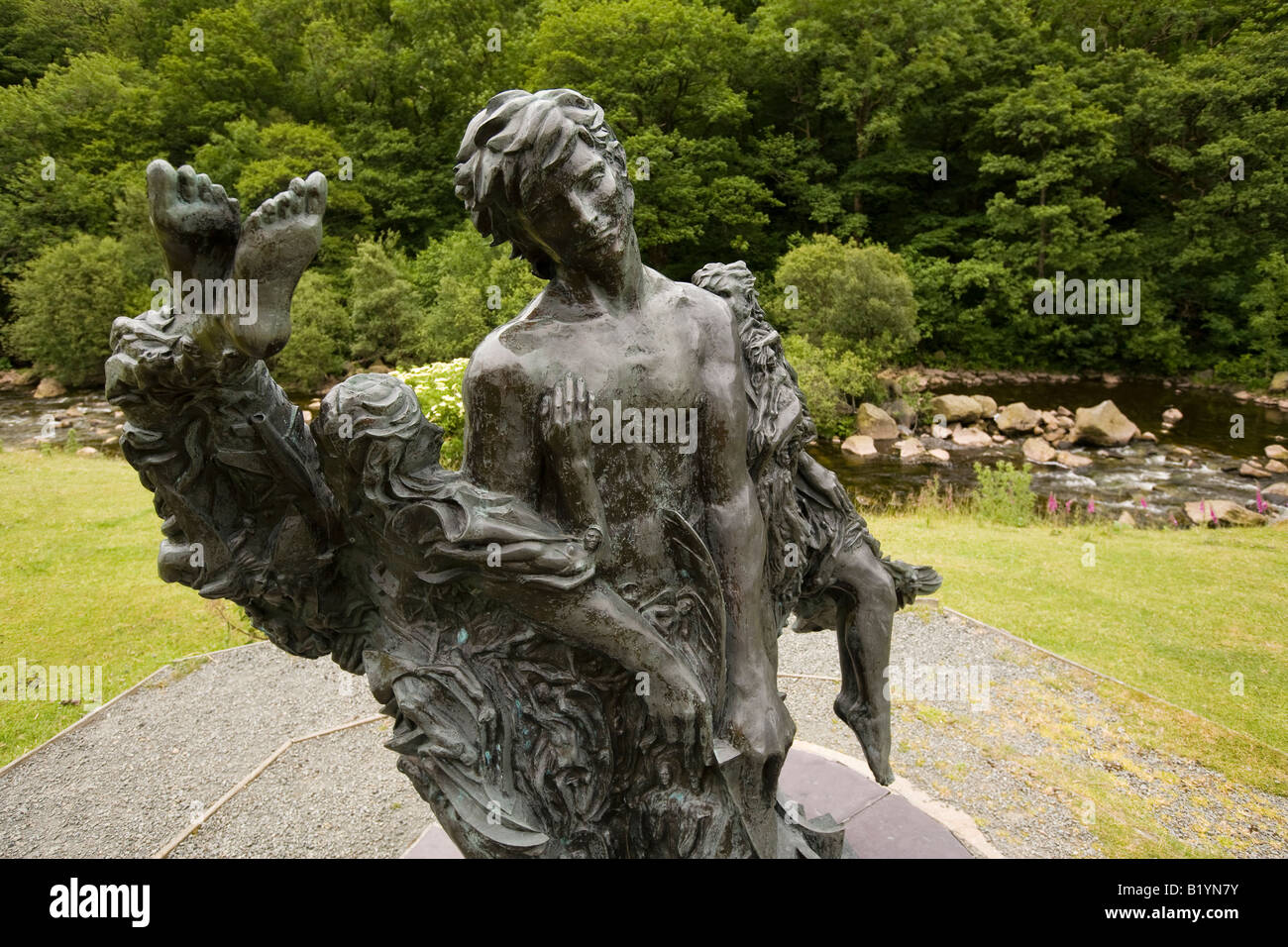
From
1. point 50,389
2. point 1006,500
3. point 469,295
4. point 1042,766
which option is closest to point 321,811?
point 1042,766

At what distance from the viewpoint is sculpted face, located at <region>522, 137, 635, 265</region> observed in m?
2.79

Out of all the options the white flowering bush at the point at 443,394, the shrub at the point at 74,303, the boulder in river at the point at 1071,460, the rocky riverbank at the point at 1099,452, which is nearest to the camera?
the white flowering bush at the point at 443,394

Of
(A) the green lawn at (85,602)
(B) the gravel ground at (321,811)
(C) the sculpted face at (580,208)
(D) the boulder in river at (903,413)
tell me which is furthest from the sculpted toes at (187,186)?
(D) the boulder in river at (903,413)

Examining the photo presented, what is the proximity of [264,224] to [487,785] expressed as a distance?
207cm

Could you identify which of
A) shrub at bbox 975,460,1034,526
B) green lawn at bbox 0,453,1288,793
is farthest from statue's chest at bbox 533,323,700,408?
shrub at bbox 975,460,1034,526

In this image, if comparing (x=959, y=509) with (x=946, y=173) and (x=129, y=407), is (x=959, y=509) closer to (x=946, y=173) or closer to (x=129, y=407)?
(x=129, y=407)

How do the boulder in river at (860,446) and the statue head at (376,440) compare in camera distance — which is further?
the boulder in river at (860,446)

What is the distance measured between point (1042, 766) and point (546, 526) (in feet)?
15.4

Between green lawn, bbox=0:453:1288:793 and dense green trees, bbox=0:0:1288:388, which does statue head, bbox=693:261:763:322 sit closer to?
green lawn, bbox=0:453:1288:793

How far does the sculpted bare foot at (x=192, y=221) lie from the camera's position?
2.29 metres

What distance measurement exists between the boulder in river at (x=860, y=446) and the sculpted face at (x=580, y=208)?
15.4 meters

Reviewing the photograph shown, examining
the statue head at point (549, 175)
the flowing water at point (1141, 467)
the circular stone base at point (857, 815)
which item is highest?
the statue head at point (549, 175)

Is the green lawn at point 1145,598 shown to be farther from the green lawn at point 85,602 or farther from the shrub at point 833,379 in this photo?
the green lawn at point 85,602

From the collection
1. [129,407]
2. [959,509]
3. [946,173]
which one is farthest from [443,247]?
[129,407]
